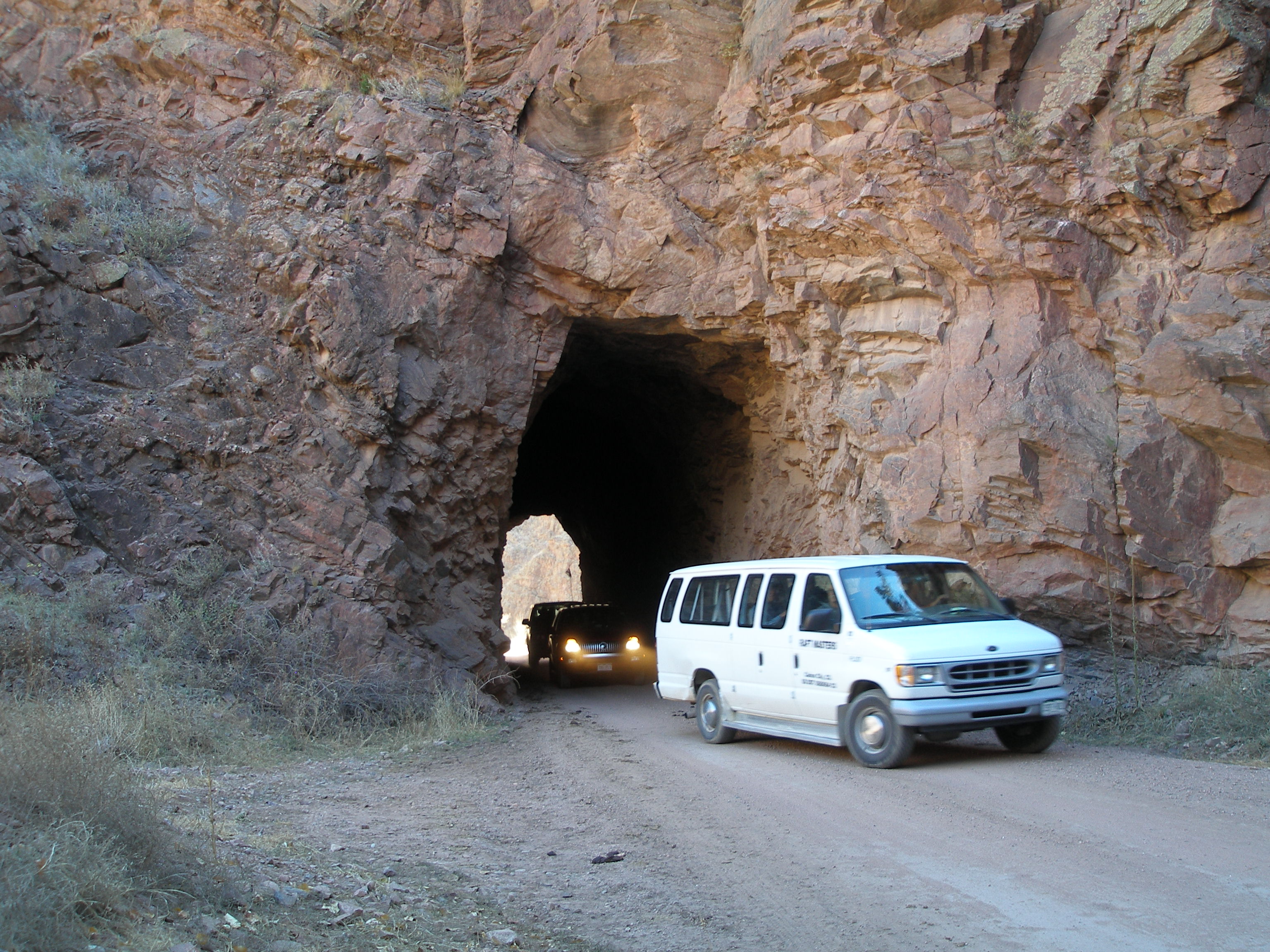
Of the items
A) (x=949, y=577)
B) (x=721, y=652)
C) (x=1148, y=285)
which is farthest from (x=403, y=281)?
(x=1148, y=285)

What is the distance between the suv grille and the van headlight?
5.0 inches

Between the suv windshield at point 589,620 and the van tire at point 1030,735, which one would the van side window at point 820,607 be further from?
the suv windshield at point 589,620

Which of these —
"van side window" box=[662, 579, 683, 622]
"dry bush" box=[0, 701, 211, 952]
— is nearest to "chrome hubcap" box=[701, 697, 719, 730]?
"van side window" box=[662, 579, 683, 622]

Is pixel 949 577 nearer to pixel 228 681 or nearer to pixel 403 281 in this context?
pixel 228 681

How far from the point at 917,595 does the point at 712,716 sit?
2.95 m

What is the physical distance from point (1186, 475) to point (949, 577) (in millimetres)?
3835

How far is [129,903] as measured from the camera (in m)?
3.79

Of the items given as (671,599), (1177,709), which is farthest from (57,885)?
(1177,709)

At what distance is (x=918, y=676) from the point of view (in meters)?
8.16

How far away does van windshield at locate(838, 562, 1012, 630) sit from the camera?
29.6 ft

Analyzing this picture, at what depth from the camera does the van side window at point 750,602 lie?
407 inches

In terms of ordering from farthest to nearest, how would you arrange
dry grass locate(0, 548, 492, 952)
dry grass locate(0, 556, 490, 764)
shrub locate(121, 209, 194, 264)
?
shrub locate(121, 209, 194, 264), dry grass locate(0, 556, 490, 764), dry grass locate(0, 548, 492, 952)

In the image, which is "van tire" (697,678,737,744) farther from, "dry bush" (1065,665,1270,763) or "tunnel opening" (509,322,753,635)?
"tunnel opening" (509,322,753,635)

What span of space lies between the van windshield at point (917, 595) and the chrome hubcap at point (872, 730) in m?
0.82
